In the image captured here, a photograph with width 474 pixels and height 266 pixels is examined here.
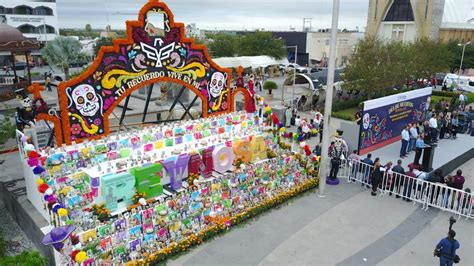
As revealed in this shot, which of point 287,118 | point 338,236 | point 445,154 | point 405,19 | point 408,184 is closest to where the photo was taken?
point 338,236

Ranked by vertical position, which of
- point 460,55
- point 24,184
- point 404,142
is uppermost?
point 460,55

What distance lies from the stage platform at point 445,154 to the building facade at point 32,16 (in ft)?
204

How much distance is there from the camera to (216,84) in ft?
49.1

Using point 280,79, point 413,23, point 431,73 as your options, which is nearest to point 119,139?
point 431,73

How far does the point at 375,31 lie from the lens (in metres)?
59.0

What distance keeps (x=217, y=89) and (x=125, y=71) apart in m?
4.20

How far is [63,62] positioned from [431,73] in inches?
1517

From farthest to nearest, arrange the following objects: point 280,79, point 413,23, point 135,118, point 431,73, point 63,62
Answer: point 413,23, point 280,79, point 63,62, point 431,73, point 135,118

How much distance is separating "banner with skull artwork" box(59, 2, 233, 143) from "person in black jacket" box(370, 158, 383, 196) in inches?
291

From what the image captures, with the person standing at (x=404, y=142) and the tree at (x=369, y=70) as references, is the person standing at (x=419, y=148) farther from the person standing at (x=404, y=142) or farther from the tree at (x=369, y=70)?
the tree at (x=369, y=70)

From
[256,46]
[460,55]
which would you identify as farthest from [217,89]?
[460,55]

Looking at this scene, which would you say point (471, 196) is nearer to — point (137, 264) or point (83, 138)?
point (137, 264)

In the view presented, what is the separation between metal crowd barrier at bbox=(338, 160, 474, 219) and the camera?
1215 centimetres

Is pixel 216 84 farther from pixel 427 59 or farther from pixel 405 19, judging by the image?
pixel 405 19
